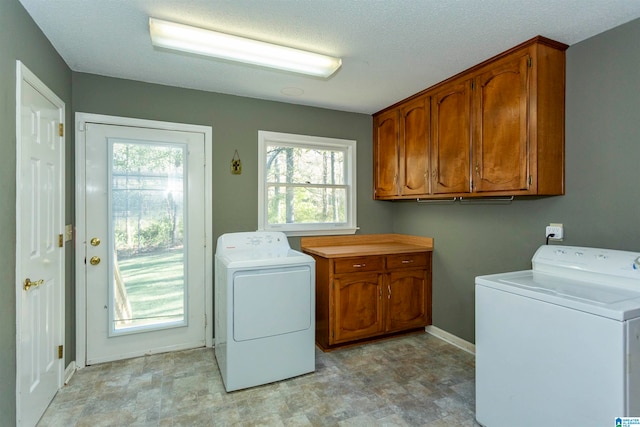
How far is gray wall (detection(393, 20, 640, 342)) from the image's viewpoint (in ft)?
6.28

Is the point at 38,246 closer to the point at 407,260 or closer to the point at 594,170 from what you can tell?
the point at 407,260

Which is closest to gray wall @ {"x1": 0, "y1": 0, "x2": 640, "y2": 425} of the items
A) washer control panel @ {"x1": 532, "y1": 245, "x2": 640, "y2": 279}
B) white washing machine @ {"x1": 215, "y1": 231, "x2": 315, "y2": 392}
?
washer control panel @ {"x1": 532, "y1": 245, "x2": 640, "y2": 279}

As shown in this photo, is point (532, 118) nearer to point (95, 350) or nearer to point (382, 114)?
point (382, 114)

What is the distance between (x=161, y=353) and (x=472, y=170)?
310 centimetres

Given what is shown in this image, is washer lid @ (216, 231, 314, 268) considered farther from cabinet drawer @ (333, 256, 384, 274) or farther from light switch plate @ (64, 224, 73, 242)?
light switch plate @ (64, 224, 73, 242)

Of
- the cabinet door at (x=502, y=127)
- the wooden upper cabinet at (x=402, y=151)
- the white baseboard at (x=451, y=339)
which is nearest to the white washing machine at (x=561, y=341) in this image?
the cabinet door at (x=502, y=127)

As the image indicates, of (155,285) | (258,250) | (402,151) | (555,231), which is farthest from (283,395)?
(402,151)

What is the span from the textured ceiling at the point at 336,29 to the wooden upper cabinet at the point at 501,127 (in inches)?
5.4

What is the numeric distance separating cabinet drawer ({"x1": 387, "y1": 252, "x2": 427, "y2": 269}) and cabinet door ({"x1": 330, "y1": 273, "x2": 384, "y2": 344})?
0.19 meters

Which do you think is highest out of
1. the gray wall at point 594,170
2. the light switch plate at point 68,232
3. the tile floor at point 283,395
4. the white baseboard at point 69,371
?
the gray wall at point 594,170

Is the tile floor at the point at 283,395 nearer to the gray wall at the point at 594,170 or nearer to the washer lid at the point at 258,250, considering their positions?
the washer lid at the point at 258,250

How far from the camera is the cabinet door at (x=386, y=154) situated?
11.5ft

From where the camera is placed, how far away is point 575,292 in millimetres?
1624

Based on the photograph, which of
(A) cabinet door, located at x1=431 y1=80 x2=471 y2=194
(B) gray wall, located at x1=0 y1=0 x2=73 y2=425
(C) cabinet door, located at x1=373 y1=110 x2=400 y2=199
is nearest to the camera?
(B) gray wall, located at x1=0 y1=0 x2=73 y2=425
